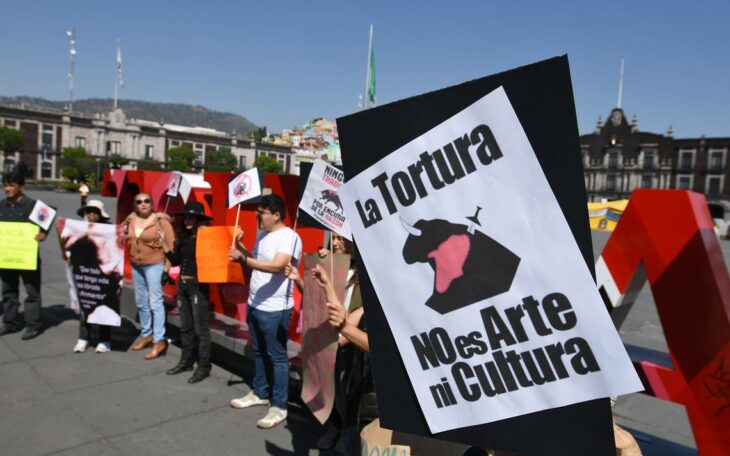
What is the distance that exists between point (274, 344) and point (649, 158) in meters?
78.2

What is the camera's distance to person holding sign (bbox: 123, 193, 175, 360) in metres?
5.78

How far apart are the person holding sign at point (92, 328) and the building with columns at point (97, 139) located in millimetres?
71399

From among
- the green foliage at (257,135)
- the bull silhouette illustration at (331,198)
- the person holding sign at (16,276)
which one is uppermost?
the green foliage at (257,135)

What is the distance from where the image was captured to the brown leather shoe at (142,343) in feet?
20.6

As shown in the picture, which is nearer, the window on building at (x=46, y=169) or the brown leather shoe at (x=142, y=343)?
the brown leather shoe at (x=142, y=343)

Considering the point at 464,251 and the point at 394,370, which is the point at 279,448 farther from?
the point at 464,251

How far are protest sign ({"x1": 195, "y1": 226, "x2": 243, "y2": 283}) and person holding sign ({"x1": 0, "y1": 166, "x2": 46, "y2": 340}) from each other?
2768mm

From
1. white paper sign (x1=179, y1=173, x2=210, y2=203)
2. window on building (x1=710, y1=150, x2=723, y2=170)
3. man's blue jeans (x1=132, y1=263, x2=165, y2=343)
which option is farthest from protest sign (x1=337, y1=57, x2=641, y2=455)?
window on building (x1=710, y1=150, x2=723, y2=170)

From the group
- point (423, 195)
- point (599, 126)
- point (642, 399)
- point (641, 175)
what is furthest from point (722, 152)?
point (423, 195)

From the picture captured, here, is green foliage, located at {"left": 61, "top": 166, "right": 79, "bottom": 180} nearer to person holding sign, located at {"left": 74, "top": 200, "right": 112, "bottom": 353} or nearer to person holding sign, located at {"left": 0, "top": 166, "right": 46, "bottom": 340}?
person holding sign, located at {"left": 0, "top": 166, "right": 46, "bottom": 340}

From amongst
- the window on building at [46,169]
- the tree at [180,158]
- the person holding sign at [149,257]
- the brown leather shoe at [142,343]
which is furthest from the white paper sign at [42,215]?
the window on building at [46,169]

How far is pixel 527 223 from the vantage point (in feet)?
4.75

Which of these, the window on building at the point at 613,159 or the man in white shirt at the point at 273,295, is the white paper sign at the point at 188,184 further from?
the window on building at the point at 613,159

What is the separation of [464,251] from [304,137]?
550 cm
